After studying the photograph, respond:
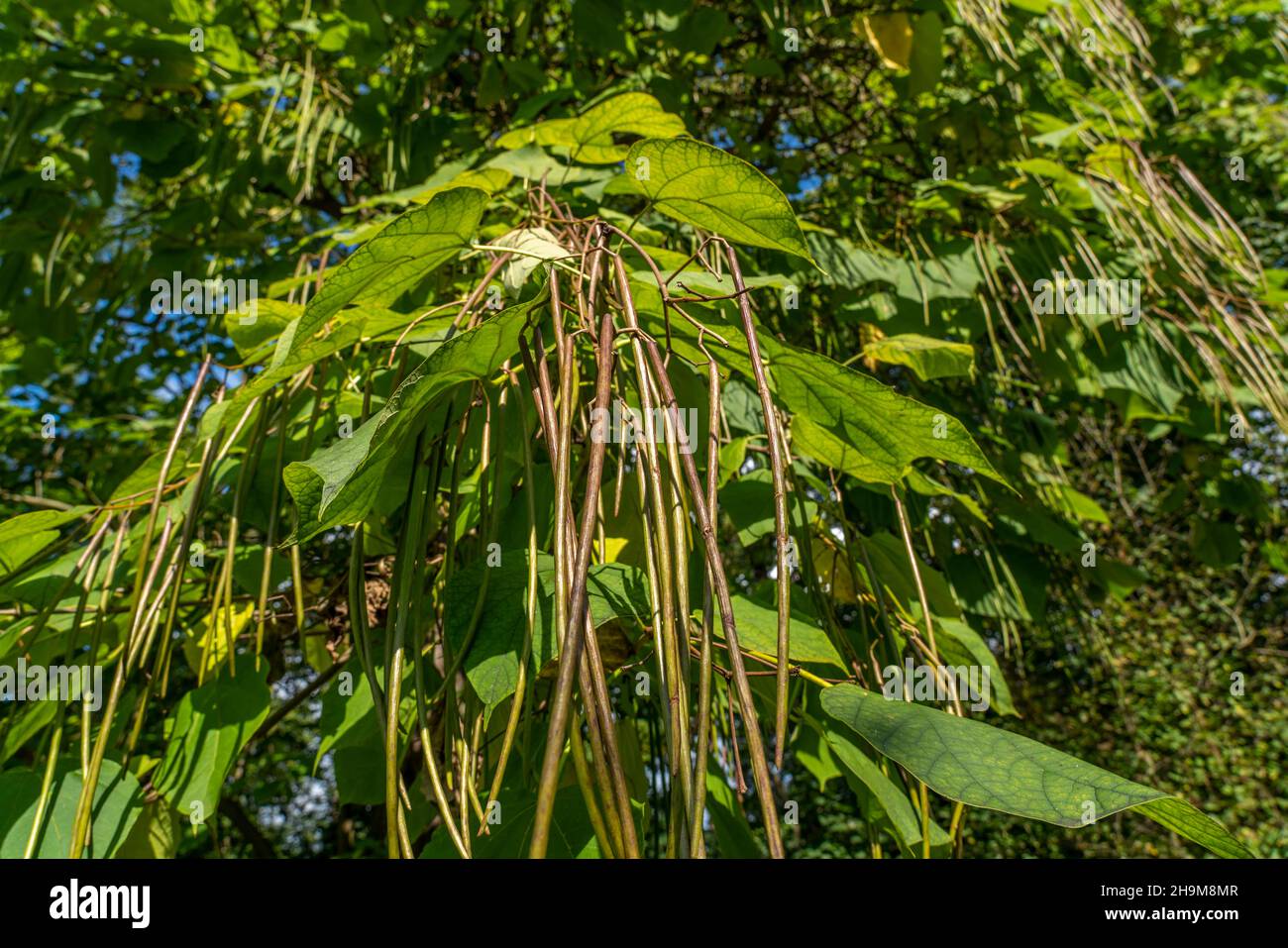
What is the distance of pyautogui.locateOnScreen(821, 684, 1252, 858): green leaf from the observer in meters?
0.32

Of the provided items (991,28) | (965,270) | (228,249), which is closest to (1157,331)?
(965,270)

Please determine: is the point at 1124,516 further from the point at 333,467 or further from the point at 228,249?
the point at 333,467

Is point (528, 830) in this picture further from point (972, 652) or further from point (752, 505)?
point (972, 652)

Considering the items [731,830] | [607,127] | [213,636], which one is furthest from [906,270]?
[213,636]

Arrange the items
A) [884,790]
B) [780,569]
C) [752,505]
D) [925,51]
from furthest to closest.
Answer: [925,51] → [752,505] → [884,790] → [780,569]

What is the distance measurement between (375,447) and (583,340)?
0.21 metres

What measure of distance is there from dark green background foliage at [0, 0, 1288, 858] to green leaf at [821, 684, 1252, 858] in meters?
0.02

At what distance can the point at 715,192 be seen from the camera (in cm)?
48

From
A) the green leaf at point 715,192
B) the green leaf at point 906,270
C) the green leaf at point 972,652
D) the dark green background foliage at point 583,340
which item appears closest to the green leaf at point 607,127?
the dark green background foliage at point 583,340

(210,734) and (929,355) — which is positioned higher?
(929,355)

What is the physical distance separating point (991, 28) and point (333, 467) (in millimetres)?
1283

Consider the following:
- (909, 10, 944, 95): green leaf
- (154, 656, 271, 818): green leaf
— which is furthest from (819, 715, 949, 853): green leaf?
(909, 10, 944, 95): green leaf

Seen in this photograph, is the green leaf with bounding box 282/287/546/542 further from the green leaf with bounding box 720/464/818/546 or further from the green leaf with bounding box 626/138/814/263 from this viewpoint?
the green leaf with bounding box 720/464/818/546
